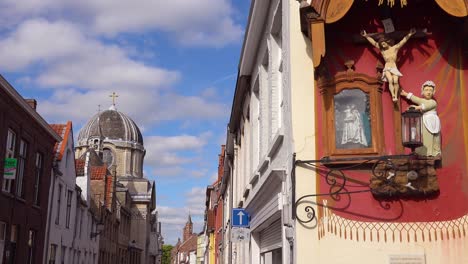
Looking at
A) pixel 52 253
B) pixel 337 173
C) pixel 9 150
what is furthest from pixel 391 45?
pixel 52 253

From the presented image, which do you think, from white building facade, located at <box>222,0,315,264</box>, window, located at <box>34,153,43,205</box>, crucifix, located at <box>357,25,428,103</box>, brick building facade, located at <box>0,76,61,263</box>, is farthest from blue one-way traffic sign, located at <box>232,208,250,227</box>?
window, located at <box>34,153,43,205</box>

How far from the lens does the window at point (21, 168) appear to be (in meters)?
21.4

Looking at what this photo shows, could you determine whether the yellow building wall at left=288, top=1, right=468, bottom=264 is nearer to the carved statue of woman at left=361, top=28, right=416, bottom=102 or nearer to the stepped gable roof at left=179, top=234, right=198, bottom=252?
the carved statue of woman at left=361, top=28, right=416, bottom=102

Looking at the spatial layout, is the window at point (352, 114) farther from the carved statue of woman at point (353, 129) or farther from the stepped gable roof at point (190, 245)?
the stepped gable roof at point (190, 245)

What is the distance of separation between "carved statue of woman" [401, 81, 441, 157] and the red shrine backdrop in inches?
6.3

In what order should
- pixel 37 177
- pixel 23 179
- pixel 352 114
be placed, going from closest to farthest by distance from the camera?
pixel 352 114
pixel 23 179
pixel 37 177

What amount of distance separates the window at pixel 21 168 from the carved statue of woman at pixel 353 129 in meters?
16.6

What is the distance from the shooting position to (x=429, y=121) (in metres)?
7.44

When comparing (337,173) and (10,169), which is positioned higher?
(10,169)

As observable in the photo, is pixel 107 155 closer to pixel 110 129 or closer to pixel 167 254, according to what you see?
pixel 110 129

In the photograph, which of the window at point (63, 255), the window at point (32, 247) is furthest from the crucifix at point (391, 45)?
the window at point (63, 255)

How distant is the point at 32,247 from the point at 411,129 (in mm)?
19861

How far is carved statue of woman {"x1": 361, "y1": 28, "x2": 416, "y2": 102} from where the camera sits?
24.9ft

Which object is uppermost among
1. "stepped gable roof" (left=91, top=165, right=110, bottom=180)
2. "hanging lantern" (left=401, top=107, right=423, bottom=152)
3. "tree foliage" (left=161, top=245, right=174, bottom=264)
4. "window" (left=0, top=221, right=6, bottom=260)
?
"stepped gable roof" (left=91, top=165, right=110, bottom=180)
